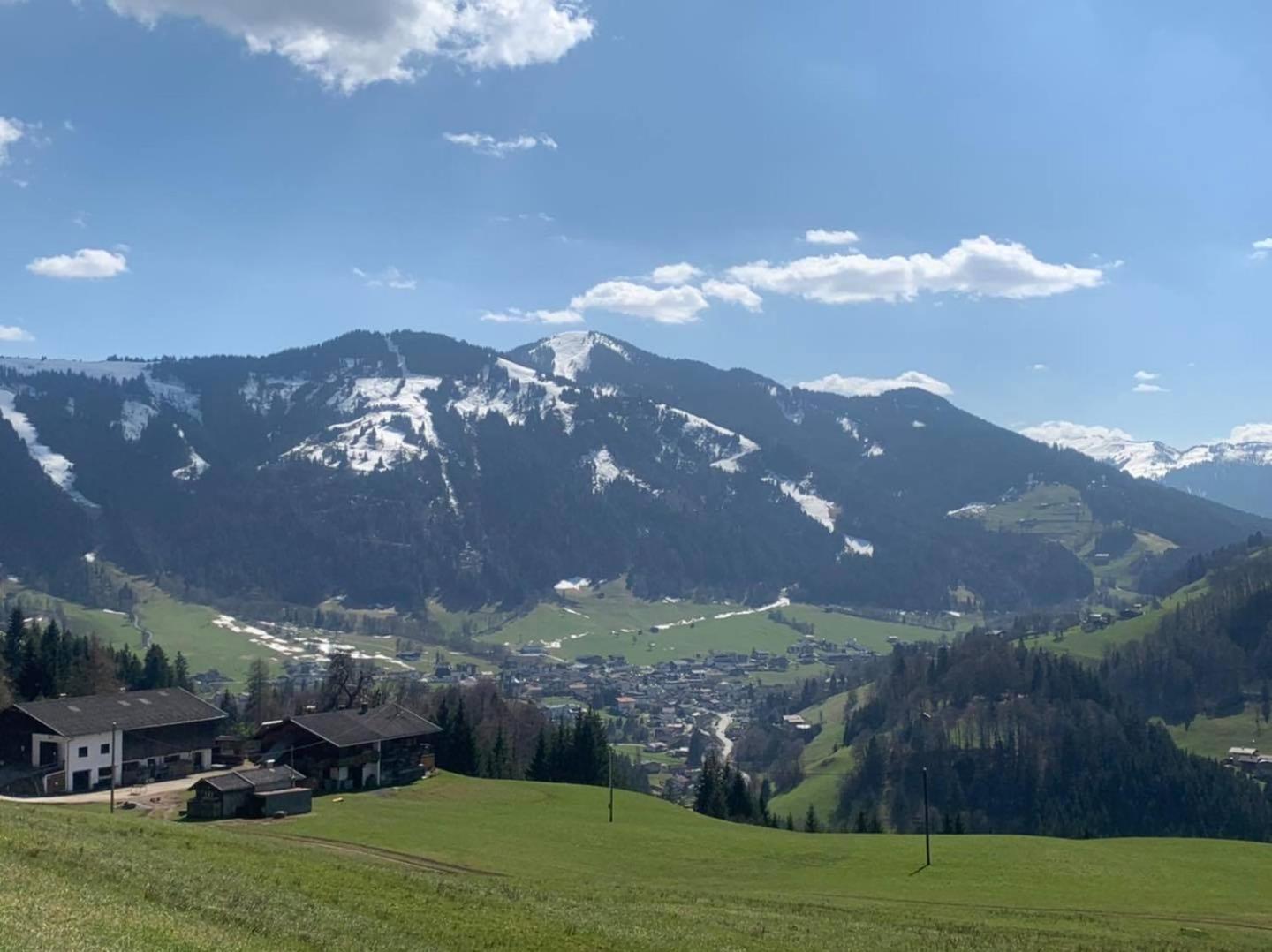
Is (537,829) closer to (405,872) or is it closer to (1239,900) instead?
(405,872)

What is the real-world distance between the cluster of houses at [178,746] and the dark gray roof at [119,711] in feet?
0.26

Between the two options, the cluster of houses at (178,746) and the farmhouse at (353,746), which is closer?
the cluster of houses at (178,746)

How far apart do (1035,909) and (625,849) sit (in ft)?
83.6

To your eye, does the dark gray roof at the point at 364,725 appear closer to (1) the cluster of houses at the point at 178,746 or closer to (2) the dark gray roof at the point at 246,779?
(1) the cluster of houses at the point at 178,746

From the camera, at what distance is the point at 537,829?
7356 centimetres

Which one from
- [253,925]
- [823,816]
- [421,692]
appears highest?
[253,925]

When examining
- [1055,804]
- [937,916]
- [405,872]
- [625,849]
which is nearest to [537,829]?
[625,849]

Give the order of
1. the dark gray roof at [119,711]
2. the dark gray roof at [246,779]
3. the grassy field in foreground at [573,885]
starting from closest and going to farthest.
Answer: the grassy field in foreground at [573,885] → the dark gray roof at [246,779] → the dark gray roof at [119,711]

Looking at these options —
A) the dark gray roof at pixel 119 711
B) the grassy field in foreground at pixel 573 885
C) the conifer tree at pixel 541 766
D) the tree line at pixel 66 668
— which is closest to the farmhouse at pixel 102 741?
the dark gray roof at pixel 119 711

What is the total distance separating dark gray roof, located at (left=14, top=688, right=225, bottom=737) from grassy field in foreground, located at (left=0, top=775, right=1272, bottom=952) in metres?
18.0

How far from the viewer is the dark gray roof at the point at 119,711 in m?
86.4

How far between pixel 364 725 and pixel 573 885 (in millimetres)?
46595

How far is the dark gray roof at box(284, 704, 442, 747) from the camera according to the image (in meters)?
91.0

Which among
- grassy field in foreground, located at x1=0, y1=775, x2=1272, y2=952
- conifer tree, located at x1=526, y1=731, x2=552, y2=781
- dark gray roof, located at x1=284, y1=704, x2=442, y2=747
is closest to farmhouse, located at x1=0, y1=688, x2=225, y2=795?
dark gray roof, located at x1=284, y1=704, x2=442, y2=747
